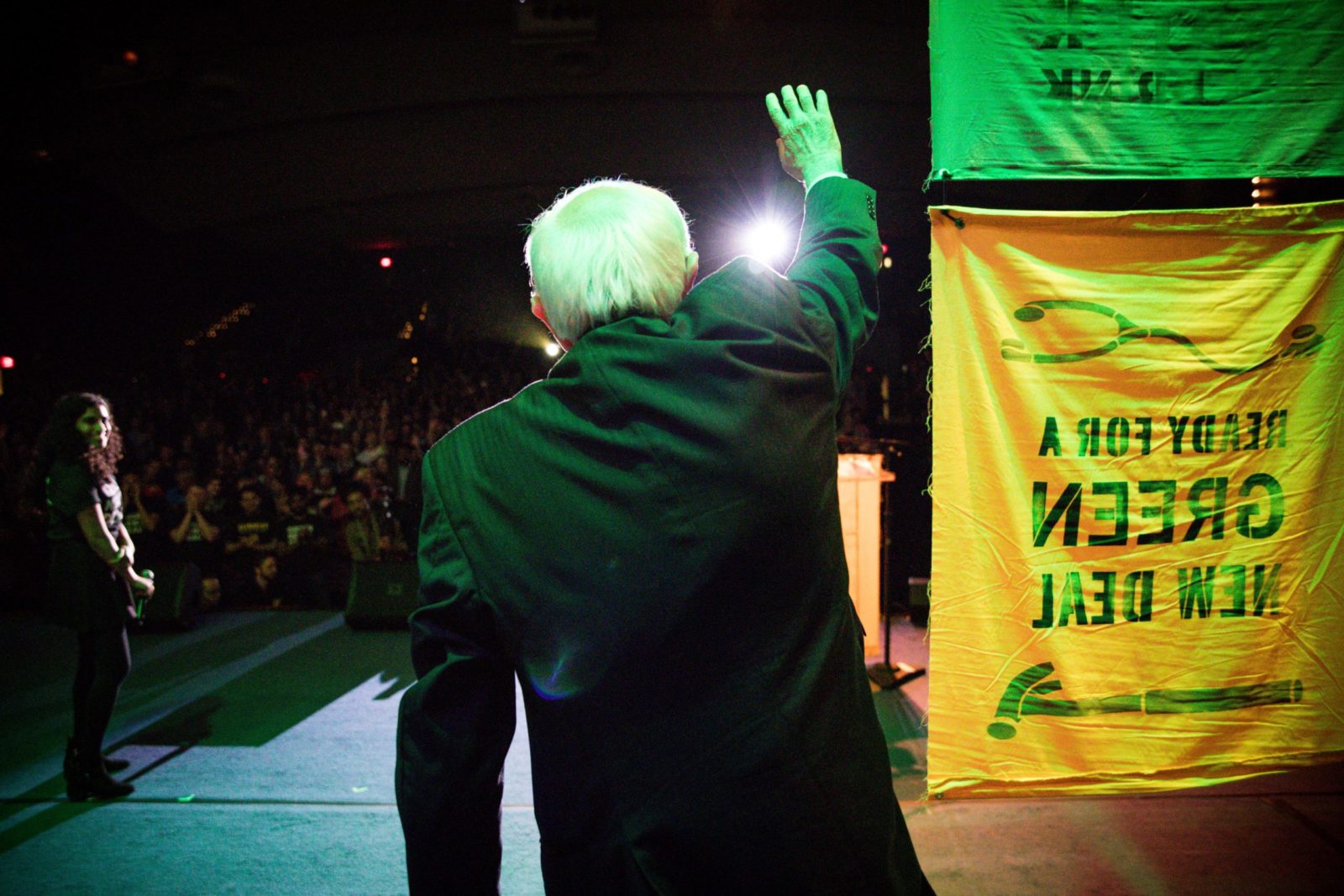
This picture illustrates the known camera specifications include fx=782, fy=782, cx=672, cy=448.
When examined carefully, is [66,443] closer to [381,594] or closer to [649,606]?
[381,594]

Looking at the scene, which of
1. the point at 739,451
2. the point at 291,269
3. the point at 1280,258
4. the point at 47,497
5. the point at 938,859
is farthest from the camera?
the point at 291,269

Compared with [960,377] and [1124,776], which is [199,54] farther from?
[1124,776]

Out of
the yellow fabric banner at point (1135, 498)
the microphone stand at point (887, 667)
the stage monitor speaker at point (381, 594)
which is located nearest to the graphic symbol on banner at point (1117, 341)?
the yellow fabric banner at point (1135, 498)

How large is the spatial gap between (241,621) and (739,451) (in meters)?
7.18

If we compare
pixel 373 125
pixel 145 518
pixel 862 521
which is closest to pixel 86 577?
pixel 862 521

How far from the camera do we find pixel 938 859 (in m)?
2.87

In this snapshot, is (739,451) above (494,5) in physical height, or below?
below

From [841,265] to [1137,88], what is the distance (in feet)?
4.23

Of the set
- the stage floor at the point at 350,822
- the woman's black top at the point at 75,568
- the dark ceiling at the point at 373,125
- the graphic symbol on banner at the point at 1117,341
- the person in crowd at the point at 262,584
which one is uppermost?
the dark ceiling at the point at 373,125

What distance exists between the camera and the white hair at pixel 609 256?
912 mm

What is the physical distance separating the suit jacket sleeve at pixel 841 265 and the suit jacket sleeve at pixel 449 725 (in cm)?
51

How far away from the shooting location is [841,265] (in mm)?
1031

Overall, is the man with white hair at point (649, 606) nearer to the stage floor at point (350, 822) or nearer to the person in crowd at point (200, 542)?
the stage floor at point (350, 822)

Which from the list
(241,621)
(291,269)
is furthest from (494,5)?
(291,269)
